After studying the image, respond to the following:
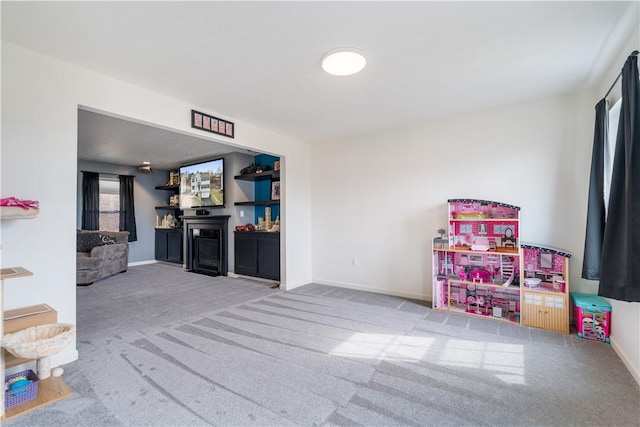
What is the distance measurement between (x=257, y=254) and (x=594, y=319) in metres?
4.50

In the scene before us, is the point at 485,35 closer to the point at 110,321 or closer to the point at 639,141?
the point at 639,141

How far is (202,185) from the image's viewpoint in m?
6.20

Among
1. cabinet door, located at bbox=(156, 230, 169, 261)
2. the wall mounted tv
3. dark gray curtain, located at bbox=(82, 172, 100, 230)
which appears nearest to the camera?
the wall mounted tv

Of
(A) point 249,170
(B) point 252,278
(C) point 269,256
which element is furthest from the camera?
(A) point 249,170

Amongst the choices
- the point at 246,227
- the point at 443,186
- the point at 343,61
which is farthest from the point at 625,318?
the point at 246,227

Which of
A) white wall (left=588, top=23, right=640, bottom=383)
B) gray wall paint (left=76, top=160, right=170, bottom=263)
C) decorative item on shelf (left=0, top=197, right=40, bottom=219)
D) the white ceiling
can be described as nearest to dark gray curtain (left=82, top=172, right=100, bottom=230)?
gray wall paint (left=76, top=160, right=170, bottom=263)

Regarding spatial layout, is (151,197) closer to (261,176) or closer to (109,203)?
(109,203)

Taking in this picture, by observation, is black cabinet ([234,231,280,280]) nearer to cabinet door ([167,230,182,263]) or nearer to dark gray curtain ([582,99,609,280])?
cabinet door ([167,230,182,263])

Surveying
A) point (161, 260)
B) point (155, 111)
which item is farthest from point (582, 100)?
point (161, 260)

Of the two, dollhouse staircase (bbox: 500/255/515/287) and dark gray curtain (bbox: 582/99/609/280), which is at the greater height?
dark gray curtain (bbox: 582/99/609/280)

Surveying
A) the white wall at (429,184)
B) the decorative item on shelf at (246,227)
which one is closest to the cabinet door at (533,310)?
the white wall at (429,184)

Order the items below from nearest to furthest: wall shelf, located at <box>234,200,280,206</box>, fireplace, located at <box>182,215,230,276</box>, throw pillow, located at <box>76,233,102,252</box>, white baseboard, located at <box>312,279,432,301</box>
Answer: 1. white baseboard, located at <box>312,279,432,301</box>
2. wall shelf, located at <box>234,200,280,206</box>
3. throw pillow, located at <box>76,233,102,252</box>
4. fireplace, located at <box>182,215,230,276</box>

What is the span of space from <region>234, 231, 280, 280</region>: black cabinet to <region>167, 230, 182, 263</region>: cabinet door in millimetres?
2095

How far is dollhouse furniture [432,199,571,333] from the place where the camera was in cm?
293
